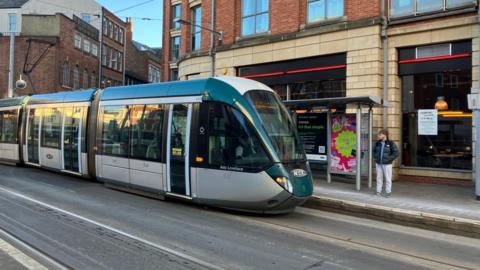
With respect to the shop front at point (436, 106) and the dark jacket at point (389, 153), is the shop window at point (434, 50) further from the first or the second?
the dark jacket at point (389, 153)

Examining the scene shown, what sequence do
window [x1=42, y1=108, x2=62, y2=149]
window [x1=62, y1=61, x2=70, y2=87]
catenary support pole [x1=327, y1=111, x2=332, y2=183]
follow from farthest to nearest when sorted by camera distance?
window [x1=62, y1=61, x2=70, y2=87], window [x1=42, y1=108, x2=62, y2=149], catenary support pole [x1=327, y1=111, x2=332, y2=183]

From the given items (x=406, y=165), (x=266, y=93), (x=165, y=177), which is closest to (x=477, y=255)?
(x=266, y=93)

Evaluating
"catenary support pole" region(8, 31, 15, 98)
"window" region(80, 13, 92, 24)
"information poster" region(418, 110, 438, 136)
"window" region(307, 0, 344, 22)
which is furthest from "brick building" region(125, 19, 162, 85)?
"information poster" region(418, 110, 438, 136)

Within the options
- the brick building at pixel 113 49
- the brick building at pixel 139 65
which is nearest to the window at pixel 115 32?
the brick building at pixel 113 49

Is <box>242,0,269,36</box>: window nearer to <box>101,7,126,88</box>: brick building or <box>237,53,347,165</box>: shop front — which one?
<box>237,53,347,165</box>: shop front

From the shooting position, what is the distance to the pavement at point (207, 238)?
231 inches

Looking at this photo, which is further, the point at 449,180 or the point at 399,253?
the point at 449,180

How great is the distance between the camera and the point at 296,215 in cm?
935

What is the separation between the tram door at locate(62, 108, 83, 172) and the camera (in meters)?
13.4

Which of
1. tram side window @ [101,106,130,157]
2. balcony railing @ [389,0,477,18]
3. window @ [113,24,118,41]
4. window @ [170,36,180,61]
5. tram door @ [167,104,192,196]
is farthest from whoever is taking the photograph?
window @ [113,24,118,41]

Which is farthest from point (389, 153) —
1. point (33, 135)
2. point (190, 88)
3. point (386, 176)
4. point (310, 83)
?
point (33, 135)

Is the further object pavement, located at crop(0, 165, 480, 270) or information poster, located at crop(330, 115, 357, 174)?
information poster, located at crop(330, 115, 357, 174)

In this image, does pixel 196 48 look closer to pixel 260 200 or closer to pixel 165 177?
pixel 165 177

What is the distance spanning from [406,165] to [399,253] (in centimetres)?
830
